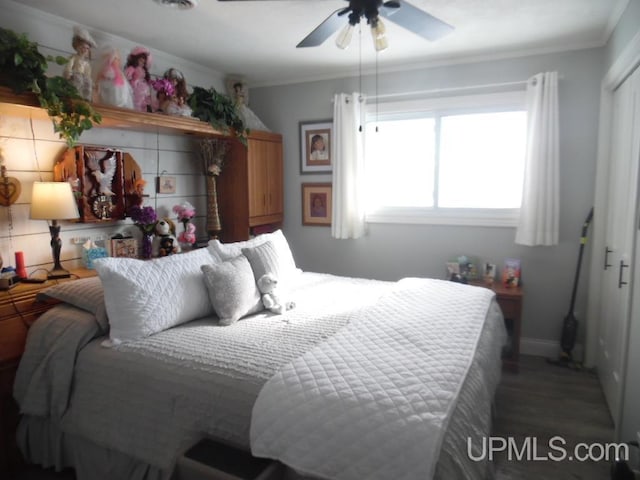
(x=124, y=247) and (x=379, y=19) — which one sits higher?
(x=379, y=19)

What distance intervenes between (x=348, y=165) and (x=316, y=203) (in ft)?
1.82

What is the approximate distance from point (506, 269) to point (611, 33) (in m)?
1.82

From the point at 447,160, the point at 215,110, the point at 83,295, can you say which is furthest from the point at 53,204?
the point at 447,160

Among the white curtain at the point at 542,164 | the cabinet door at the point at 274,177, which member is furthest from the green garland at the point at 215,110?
the white curtain at the point at 542,164

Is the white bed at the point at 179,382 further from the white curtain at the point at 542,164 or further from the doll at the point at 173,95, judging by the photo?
the doll at the point at 173,95

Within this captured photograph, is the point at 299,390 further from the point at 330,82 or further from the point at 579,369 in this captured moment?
the point at 330,82

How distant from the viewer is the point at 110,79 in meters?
2.55

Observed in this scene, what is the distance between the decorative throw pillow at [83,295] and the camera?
2172mm

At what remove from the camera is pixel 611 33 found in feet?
9.41

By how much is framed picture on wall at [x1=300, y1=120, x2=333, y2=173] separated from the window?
0.40 m

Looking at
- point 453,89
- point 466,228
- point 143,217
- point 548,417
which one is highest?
point 453,89

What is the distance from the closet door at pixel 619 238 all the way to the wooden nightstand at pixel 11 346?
10.2 ft

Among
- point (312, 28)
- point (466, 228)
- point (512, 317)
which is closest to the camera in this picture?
point (312, 28)

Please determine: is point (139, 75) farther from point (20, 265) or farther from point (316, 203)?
point (316, 203)
